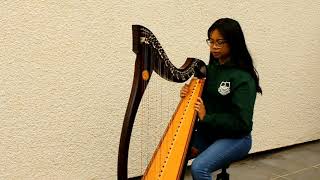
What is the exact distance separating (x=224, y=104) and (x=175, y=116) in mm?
249

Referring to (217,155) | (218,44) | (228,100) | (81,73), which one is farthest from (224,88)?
(81,73)

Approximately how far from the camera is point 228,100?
195 cm

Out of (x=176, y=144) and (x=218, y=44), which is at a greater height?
(x=218, y=44)

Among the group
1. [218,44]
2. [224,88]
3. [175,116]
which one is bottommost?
[175,116]

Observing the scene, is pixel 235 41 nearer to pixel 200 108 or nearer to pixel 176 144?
pixel 200 108

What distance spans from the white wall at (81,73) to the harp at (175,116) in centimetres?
66

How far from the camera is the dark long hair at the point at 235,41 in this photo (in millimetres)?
1905

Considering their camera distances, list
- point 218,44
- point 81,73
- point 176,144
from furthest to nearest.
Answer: point 81,73 → point 218,44 → point 176,144

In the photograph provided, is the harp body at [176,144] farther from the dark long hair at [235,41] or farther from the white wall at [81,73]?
the white wall at [81,73]

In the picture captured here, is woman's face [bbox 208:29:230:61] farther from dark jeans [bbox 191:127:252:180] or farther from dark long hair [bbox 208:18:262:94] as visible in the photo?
dark jeans [bbox 191:127:252:180]

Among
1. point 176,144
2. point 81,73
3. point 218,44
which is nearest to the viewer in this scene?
point 176,144

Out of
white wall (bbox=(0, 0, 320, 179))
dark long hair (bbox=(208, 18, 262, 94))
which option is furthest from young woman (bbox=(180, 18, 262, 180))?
white wall (bbox=(0, 0, 320, 179))

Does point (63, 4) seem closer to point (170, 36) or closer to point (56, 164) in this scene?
point (170, 36)

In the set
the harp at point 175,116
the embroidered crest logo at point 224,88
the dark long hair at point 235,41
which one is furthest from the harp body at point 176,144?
the dark long hair at point 235,41
